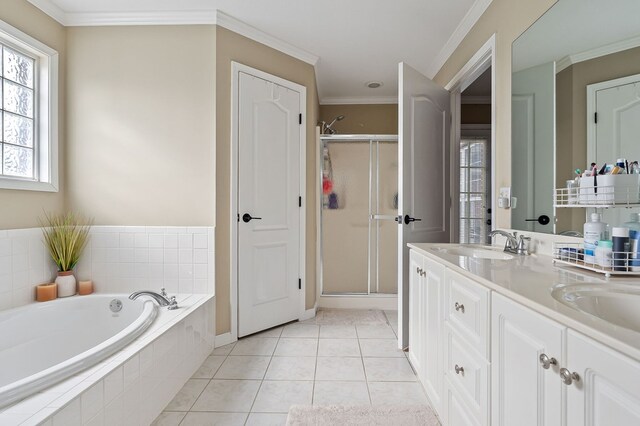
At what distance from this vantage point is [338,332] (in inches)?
104

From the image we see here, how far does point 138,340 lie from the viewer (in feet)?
5.10

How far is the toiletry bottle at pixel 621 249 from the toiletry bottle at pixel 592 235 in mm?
60

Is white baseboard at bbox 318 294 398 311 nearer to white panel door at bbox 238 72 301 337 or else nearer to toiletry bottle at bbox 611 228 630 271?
white panel door at bbox 238 72 301 337

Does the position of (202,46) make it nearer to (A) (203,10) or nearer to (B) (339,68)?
(A) (203,10)

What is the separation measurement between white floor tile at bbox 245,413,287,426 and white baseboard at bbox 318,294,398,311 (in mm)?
1768

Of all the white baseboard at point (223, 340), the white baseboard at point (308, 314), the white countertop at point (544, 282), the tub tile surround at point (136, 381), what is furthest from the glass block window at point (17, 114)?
the white countertop at point (544, 282)

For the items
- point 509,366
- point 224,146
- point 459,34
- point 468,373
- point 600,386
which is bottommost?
point 468,373

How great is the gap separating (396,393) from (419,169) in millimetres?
1466

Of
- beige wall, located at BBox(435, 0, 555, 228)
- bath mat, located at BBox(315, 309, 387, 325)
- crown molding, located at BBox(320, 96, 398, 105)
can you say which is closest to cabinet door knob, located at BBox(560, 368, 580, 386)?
beige wall, located at BBox(435, 0, 555, 228)

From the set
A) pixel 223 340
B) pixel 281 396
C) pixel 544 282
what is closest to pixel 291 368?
pixel 281 396

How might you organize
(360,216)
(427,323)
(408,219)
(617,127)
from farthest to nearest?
1. (360,216)
2. (408,219)
3. (427,323)
4. (617,127)

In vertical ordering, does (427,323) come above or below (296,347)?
above

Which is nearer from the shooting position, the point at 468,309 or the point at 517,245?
the point at 468,309

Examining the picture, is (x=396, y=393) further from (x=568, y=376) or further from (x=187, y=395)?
(x=568, y=376)
